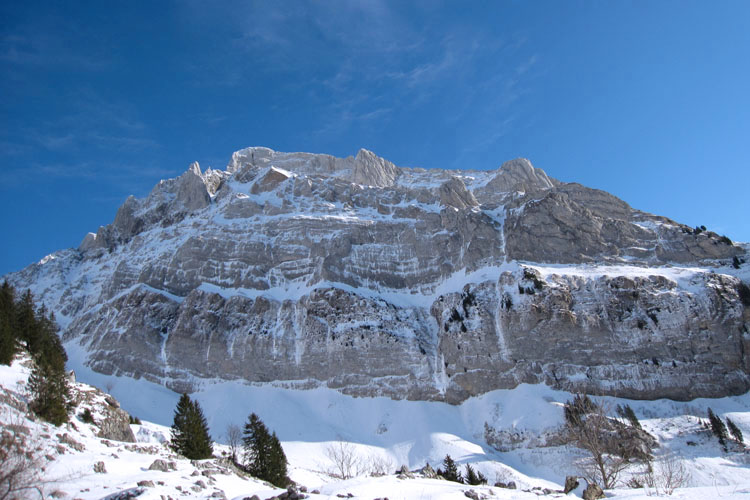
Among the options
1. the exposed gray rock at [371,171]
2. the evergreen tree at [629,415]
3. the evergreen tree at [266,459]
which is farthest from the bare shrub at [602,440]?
the exposed gray rock at [371,171]

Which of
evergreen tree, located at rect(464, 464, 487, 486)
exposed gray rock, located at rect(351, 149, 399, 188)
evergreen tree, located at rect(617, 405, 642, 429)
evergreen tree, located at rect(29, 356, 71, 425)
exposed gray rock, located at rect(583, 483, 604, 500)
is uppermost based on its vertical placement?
exposed gray rock, located at rect(351, 149, 399, 188)

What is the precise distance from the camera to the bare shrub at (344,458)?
6275cm

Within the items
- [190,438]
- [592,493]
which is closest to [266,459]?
[190,438]

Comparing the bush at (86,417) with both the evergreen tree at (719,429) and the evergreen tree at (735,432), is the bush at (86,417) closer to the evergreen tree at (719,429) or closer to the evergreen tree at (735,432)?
the evergreen tree at (719,429)

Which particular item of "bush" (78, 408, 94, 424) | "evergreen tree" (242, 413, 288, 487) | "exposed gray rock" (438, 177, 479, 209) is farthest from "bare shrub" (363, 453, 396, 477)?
"exposed gray rock" (438, 177, 479, 209)

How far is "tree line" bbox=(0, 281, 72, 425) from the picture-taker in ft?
96.9

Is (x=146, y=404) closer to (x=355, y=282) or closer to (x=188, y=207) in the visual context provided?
(x=355, y=282)

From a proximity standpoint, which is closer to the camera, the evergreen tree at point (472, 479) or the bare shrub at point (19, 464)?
the bare shrub at point (19, 464)

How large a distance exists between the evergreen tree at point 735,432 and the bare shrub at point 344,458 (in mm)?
46220

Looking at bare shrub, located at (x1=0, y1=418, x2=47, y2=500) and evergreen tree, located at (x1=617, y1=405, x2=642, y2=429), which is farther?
evergreen tree, located at (x1=617, y1=405, x2=642, y2=429)

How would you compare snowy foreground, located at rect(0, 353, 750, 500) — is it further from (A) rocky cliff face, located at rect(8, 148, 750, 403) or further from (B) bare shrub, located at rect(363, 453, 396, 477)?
(A) rocky cliff face, located at rect(8, 148, 750, 403)

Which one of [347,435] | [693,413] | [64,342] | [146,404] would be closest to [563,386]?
[693,413]

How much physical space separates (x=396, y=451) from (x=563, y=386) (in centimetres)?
2785

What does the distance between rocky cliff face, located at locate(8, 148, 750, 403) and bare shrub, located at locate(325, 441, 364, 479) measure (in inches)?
565
